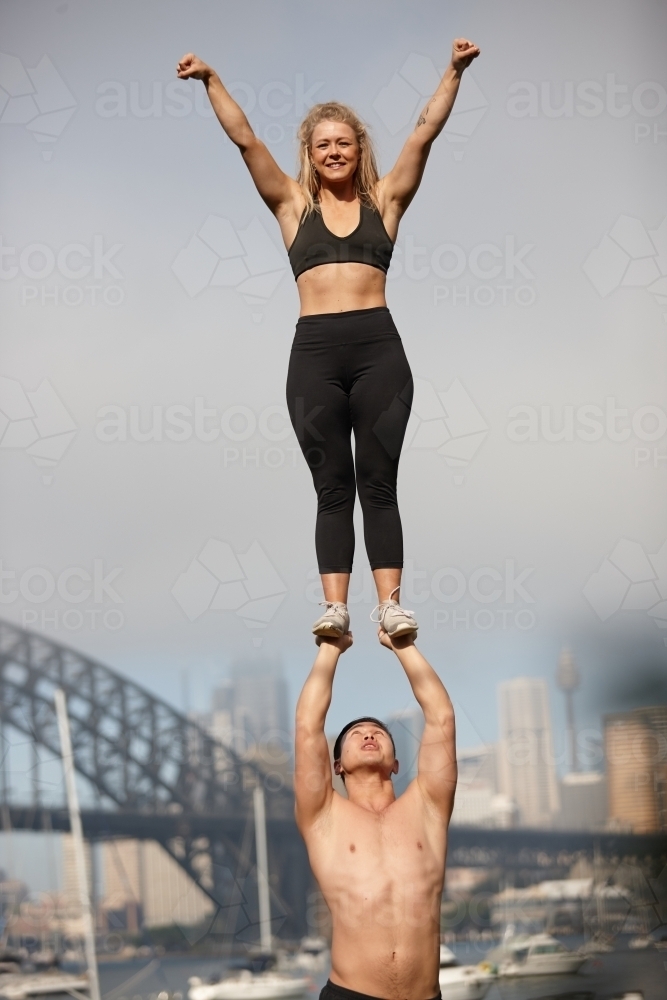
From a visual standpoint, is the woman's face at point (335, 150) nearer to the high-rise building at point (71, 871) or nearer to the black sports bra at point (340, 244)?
the black sports bra at point (340, 244)

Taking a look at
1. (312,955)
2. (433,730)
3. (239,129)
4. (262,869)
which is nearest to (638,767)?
(262,869)

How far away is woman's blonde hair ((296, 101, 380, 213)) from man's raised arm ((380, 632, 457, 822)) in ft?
4.08

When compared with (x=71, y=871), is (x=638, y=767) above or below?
above

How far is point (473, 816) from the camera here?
14203mm

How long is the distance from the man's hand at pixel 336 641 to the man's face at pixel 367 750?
0.24m

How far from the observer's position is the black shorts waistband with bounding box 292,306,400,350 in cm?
299

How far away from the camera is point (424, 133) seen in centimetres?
303

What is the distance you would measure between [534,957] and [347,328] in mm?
14021

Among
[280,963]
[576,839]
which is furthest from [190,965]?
[576,839]

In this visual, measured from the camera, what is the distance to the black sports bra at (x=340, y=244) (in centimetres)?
304

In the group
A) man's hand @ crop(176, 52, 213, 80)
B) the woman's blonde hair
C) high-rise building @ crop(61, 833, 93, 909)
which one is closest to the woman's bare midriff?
the woman's blonde hair

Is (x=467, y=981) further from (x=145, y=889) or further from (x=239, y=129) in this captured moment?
(x=239, y=129)

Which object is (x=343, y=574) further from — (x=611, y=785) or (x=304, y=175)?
(x=611, y=785)

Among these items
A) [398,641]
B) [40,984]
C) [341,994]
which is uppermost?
[398,641]
